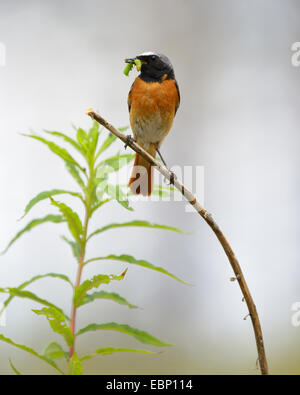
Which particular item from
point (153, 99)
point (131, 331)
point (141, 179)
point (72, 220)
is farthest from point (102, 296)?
point (153, 99)

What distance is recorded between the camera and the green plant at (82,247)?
111cm

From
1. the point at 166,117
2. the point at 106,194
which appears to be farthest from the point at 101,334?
the point at 106,194

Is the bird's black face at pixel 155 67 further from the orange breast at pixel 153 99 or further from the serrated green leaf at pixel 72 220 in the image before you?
the serrated green leaf at pixel 72 220

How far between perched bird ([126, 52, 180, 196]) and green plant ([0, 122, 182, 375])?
3.41 feet

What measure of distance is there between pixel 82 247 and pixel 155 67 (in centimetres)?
154

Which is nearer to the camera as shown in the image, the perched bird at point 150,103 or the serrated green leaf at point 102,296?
the serrated green leaf at point 102,296

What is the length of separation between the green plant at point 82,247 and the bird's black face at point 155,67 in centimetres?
115

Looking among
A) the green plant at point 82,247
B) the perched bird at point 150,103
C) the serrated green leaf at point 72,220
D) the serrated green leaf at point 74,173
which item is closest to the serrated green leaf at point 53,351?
the green plant at point 82,247

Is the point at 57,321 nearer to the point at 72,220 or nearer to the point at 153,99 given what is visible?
the point at 72,220

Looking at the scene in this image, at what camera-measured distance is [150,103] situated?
2.60 m
